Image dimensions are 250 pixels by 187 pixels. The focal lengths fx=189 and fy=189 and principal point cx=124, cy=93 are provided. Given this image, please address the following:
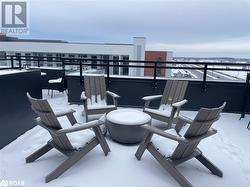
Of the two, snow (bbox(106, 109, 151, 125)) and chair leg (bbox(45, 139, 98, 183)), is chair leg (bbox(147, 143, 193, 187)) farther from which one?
chair leg (bbox(45, 139, 98, 183))

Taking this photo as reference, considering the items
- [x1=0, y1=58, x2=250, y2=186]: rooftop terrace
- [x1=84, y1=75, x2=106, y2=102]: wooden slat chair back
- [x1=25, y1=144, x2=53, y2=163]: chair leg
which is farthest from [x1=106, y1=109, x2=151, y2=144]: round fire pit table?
[x1=84, y1=75, x2=106, y2=102]: wooden slat chair back

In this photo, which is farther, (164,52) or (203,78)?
(164,52)

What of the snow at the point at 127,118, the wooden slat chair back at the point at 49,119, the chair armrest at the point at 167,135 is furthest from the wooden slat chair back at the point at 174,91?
the wooden slat chair back at the point at 49,119

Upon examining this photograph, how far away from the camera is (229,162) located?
2436mm

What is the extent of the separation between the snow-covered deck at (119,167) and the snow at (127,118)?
358 millimetres

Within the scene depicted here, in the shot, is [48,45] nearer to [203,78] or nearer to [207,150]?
[203,78]

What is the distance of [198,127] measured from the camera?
185cm


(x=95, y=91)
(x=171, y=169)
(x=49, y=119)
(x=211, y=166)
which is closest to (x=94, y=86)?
(x=95, y=91)

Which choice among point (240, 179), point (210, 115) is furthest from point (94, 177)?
point (240, 179)

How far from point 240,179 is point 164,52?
16.7 m

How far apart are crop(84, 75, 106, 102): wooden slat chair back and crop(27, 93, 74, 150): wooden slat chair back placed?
77.3 inches

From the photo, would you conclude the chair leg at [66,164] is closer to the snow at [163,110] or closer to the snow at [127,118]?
the snow at [127,118]

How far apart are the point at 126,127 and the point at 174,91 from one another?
1614mm

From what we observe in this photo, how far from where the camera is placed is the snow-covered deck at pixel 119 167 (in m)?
2.00
